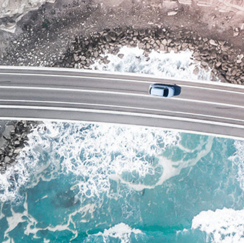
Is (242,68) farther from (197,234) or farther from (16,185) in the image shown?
(16,185)

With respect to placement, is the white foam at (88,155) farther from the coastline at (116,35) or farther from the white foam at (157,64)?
the white foam at (157,64)

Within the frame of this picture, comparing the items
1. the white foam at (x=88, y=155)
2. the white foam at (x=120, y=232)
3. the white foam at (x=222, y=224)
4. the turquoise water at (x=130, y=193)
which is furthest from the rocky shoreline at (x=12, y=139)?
the white foam at (x=222, y=224)

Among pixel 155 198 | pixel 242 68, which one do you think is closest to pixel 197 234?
pixel 155 198

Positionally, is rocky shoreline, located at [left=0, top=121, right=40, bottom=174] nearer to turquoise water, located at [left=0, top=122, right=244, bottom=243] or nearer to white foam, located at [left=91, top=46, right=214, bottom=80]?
turquoise water, located at [left=0, top=122, right=244, bottom=243]

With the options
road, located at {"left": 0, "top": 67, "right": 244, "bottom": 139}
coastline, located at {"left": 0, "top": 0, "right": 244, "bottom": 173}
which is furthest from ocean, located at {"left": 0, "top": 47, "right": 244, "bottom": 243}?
coastline, located at {"left": 0, "top": 0, "right": 244, "bottom": 173}

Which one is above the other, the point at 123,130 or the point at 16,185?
the point at 123,130

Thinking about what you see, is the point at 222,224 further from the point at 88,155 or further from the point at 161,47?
the point at 161,47
